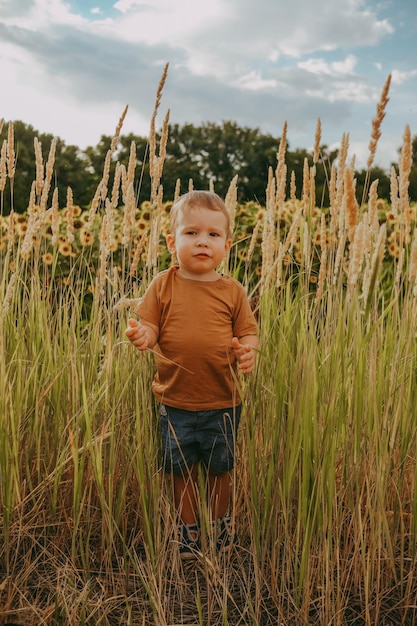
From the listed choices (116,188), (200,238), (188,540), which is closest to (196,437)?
(188,540)

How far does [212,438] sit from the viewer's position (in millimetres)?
2256

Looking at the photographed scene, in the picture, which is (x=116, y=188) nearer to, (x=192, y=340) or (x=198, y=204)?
(x=198, y=204)

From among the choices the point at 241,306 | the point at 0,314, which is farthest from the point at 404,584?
the point at 0,314

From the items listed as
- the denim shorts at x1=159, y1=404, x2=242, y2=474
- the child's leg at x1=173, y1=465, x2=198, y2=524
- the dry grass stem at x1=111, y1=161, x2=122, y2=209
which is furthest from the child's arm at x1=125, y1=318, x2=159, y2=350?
the dry grass stem at x1=111, y1=161, x2=122, y2=209

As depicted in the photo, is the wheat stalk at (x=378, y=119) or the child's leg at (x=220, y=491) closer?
the wheat stalk at (x=378, y=119)

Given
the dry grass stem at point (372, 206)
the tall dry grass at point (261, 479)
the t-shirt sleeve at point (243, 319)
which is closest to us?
the tall dry grass at point (261, 479)

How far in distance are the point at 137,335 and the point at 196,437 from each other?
17.6 inches

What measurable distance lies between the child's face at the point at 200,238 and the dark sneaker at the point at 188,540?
896 mm

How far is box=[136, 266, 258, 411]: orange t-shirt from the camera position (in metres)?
2.19

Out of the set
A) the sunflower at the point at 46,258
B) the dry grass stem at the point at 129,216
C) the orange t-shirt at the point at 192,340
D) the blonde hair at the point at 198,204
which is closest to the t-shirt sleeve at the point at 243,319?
the orange t-shirt at the point at 192,340

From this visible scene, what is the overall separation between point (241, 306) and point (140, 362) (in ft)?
1.32

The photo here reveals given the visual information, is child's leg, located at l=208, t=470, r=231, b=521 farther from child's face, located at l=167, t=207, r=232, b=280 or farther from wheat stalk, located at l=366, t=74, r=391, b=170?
wheat stalk, located at l=366, t=74, r=391, b=170

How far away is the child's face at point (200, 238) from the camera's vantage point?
85.9 inches

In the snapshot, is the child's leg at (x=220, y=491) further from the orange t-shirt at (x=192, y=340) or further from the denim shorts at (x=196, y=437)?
the orange t-shirt at (x=192, y=340)
